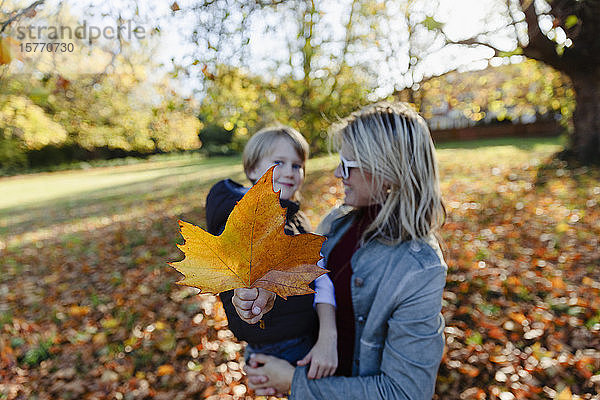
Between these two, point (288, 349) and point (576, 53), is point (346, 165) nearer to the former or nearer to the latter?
point (288, 349)

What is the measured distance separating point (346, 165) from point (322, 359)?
892 mm

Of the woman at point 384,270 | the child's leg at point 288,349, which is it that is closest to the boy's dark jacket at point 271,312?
the child's leg at point 288,349

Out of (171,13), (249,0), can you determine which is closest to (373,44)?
(249,0)

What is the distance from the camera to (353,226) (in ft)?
6.08

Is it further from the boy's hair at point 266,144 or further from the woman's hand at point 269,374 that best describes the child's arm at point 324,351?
the boy's hair at point 266,144

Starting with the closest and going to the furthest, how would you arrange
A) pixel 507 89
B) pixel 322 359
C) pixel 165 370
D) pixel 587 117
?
A: 1. pixel 322 359
2. pixel 165 370
3. pixel 587 117
4. pixel 507 89

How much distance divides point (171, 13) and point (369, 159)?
337cm

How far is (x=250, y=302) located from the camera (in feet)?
3.53

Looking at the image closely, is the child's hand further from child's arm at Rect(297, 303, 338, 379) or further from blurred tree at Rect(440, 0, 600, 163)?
blurred tree at Rect(440, 0, 600, 163)

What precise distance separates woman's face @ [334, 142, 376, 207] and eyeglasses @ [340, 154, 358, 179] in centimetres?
1

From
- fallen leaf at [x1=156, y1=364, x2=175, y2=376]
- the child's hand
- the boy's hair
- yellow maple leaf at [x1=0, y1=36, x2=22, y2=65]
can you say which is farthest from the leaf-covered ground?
yellow maple leaf at [x1=0, y1=36, x2=22, y2=65]

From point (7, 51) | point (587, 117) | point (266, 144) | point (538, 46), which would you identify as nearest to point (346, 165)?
point (266, 144)

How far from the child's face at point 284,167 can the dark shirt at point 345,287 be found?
44 cm

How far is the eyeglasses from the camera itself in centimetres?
167
